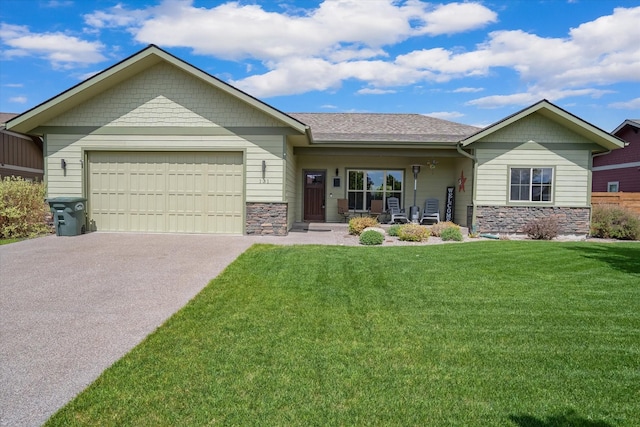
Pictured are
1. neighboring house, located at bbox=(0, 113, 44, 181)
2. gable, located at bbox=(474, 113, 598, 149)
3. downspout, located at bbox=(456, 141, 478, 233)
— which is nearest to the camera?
gable, located at bbox=(474, 113, 598, 149)

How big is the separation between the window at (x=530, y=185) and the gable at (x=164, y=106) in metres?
7.76

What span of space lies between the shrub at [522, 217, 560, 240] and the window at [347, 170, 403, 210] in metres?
5.20

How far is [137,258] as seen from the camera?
792 cm

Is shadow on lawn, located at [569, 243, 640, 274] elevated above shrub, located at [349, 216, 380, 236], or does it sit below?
below

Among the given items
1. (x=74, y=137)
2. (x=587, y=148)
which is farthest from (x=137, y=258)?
(x=587, y=148)

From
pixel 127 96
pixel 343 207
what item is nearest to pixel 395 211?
pixel 343 207

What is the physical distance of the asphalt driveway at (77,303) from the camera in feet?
9.84

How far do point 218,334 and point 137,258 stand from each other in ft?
15.6

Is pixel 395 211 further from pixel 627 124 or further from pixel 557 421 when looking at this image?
pixel 627 124

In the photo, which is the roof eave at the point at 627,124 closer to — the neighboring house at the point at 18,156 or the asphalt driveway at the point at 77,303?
the asphalt driveway at the point at 77,303

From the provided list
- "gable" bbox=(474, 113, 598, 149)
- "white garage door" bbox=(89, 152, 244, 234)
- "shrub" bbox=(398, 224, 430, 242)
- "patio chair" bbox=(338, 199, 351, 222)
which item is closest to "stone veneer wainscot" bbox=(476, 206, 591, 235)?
"gable" bbox=(474, 113, 598, 149)

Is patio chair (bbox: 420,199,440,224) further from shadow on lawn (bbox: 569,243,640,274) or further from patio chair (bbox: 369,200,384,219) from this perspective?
shadow on lawn (bbox: 569,243,640,274)

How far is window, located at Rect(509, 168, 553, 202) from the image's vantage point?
42.8 ft

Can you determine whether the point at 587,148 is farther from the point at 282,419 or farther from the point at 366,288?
the point at 282,419
